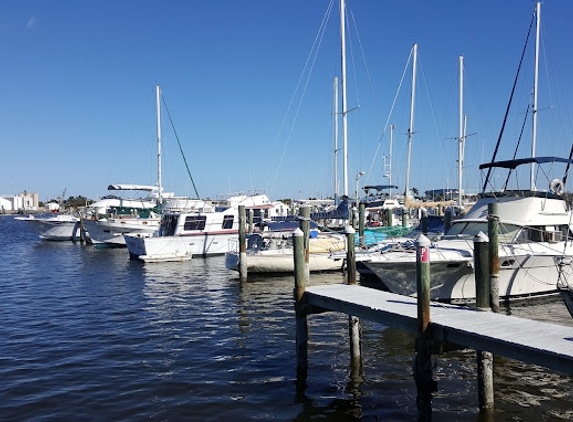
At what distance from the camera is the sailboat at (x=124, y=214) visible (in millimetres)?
39250

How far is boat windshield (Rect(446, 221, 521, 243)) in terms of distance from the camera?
16906 mm

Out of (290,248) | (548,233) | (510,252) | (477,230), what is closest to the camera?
(510,252)

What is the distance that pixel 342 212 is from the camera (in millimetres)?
29578

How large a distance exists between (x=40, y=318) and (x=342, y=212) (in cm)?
1745

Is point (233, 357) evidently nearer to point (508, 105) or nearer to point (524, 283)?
point (524, 283)

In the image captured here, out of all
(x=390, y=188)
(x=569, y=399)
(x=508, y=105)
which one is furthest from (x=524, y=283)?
(x=390, y=188)

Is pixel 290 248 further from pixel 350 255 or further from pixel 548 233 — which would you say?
pixel 548 233

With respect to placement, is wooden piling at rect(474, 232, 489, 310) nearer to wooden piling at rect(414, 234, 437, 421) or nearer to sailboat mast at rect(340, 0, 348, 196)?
wooden piling at rect(414, 234, 437, 421)

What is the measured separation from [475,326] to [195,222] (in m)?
25.7

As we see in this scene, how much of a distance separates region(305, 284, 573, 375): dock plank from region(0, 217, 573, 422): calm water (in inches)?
51.4

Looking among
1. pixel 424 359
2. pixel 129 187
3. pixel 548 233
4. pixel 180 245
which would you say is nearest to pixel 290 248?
pixel 180 245

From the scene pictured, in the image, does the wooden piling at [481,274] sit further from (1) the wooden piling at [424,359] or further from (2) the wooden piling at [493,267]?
(1) the wooden piling at [424,359]

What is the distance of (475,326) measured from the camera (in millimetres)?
7688

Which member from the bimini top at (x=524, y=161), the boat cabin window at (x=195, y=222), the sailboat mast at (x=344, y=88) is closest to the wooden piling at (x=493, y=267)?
the bimini top at (x=524, y=161)
